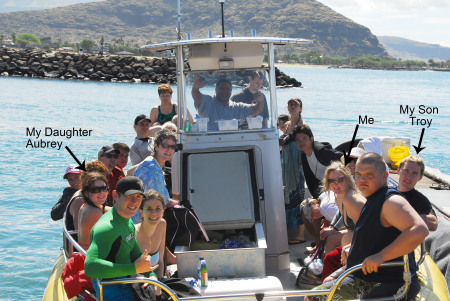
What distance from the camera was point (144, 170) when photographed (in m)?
5.74

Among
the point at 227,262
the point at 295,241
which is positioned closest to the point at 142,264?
the point at 227,262

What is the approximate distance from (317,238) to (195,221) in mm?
1738

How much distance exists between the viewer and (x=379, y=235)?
4137 mm

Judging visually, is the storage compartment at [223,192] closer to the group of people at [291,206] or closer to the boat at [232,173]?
the boat at [232,173]

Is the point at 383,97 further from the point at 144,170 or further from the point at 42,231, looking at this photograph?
the point at 144,170

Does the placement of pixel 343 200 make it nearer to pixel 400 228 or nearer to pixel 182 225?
pixel 400 228

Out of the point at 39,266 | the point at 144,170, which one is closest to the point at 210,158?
the point at 144,170

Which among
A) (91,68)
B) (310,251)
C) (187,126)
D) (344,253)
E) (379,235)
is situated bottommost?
(310,251)

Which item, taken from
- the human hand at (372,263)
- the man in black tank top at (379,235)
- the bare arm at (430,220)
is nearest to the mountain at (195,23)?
the bare arm at (430,220)

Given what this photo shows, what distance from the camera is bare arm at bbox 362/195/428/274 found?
3.89 m

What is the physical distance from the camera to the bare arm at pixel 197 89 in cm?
697

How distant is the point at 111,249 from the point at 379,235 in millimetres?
1865

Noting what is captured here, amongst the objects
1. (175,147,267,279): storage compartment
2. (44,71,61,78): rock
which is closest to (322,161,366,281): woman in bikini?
(175,147,267,279): storage compartment

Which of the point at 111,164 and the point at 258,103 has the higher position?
the point at 258,103
